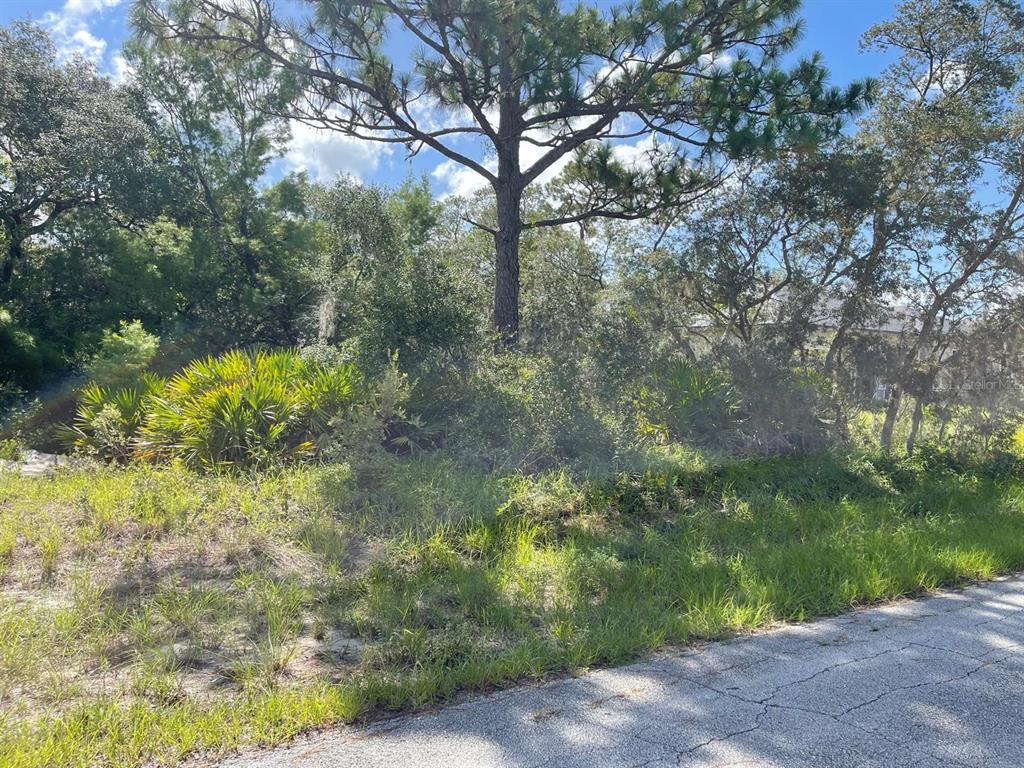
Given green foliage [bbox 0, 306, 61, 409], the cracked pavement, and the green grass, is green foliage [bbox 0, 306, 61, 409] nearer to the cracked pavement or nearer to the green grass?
the green grass

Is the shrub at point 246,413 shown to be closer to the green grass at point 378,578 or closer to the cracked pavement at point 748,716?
the green grass at point 378,578

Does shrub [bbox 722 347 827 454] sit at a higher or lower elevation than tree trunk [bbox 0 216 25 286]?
lower

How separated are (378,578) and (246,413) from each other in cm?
343

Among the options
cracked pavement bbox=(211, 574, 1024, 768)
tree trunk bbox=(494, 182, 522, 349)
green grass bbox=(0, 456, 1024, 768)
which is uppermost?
tree trunk bbox=(494, 182, 522, 349)

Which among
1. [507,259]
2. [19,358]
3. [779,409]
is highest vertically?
[507,259]

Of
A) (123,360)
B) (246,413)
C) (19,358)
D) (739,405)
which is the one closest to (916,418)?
(739,405)

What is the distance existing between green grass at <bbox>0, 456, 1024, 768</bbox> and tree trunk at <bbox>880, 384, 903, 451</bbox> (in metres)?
3.15

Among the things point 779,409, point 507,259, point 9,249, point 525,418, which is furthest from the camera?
point 9,249

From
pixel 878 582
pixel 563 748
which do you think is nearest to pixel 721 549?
pixel 878 582

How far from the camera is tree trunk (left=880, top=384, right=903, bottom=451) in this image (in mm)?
11312

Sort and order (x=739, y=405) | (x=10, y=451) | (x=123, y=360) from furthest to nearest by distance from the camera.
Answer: (x=123, y=360)
(x=739, y=405)
(x=10, y=451)

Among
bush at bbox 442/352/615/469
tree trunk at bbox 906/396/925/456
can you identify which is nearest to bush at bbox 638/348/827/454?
bush at bbox 442/352/615/469

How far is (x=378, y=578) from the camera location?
4988 millimetres

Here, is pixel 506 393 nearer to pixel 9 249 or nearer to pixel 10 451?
pixel 10 451
